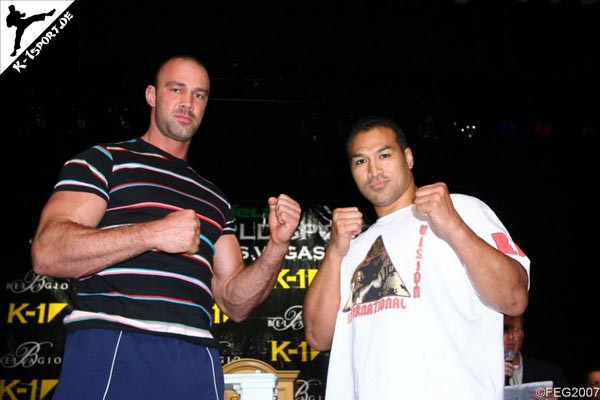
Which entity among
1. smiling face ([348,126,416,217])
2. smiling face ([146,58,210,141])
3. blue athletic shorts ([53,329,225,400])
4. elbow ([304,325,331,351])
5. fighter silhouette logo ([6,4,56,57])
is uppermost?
fighter silhouette logo ([6,4,56,57])

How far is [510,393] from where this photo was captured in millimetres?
2779

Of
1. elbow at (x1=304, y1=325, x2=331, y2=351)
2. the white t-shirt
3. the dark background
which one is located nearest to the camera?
the white t-shirt

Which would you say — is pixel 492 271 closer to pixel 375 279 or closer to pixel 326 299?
pixel 375 279

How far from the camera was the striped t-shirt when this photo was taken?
5.36 feet

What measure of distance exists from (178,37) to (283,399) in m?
2.92

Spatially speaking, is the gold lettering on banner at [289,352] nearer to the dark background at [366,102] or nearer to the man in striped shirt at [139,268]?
the dark background at [366,102]

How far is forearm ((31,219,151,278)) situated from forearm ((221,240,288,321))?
546 mm

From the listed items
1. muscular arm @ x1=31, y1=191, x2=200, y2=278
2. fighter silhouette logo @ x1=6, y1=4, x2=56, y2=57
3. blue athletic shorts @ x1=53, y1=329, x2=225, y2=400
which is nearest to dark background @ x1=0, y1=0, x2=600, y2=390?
fighter silhouette logo @ x1=6, y1=4, x2=56, y2=57

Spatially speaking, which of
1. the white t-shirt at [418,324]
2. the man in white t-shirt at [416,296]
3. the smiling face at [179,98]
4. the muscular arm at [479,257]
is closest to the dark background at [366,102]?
the smiling face at [179,98]

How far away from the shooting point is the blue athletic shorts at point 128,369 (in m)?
1.52

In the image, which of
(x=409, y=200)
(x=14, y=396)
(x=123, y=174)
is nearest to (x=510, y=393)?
(x=409, y=200)

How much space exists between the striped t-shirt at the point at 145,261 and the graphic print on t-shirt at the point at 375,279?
549mm

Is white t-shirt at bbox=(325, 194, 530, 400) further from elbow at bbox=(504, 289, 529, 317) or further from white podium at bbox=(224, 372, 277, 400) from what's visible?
white podium at bbox=(224, 372, 277, 400)

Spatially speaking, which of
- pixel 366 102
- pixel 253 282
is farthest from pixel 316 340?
pixel 366 102
